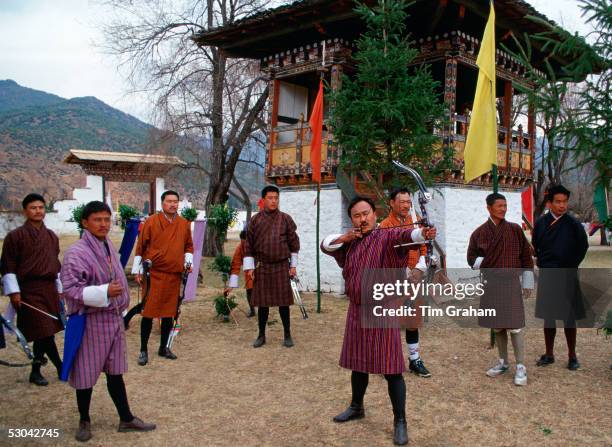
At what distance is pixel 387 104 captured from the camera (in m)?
6.70

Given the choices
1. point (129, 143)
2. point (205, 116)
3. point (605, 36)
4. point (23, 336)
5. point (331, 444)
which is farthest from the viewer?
point (129, 143)

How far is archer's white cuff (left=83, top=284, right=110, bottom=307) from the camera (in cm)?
322

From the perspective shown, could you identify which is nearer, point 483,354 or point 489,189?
point 483,354

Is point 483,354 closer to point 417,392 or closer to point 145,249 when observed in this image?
point 417,392

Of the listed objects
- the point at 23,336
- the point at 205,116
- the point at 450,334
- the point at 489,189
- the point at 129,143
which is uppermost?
the point at 129,143

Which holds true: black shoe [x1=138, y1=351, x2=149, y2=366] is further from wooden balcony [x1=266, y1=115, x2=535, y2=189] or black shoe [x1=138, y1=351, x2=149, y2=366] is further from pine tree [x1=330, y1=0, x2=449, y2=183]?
wooden balcony [x1=266, y1=115, x2=535, y2=189]

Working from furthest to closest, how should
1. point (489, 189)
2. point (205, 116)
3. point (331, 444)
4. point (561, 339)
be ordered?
point (205, 116) → point (489, 189) → point (561, 339) → point (331, 444)

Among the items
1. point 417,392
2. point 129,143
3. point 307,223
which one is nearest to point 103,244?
point 417,392

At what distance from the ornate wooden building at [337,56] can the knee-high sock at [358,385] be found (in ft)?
19.9

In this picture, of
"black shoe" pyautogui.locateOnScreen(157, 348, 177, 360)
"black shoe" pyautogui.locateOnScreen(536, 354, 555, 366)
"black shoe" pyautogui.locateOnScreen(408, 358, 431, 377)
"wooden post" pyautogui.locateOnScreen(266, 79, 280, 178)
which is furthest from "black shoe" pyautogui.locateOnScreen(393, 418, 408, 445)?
"wooden post" pyautogui.locateOnScreen(266, 79, 280, 178)

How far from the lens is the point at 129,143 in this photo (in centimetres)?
6788

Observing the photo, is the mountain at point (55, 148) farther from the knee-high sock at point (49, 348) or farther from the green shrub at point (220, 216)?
the knee-high sock at point (49, 348)

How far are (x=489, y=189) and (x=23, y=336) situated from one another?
9615mm

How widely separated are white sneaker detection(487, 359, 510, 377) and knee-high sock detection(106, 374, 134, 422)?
3.36 meters
